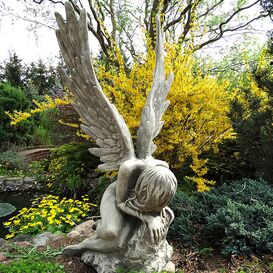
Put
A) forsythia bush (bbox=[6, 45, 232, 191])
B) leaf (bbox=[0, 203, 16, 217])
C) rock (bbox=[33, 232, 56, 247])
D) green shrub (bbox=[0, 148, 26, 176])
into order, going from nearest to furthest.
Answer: rock (bbox=[33, 232, 56, 247]) < forsythia bush (bbox=[6, 45, 232, 191]) < leaf (bbox=[0, 203, 16, 217]) < green shrub (bbox=[0, 148, 26, 176])

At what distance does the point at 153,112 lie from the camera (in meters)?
2.41

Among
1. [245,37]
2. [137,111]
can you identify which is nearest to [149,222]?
[137,111]

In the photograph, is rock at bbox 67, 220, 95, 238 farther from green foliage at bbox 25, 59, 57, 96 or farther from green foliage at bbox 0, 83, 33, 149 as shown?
green foliage at bbox 25, 59, 57, 96

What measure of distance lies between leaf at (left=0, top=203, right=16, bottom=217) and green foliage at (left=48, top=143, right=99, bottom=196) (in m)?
1.01

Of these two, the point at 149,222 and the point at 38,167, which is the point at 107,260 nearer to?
the point at 149,222

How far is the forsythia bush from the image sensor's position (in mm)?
4125

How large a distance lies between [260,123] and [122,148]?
245 cm

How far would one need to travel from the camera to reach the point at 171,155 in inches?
180

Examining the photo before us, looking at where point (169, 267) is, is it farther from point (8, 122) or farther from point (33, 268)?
point (8, 122)

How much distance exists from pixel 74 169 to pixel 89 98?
12.2 ft

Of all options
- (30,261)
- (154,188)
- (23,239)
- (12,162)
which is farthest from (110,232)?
(12,162)

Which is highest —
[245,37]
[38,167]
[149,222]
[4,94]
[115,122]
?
[245,37]

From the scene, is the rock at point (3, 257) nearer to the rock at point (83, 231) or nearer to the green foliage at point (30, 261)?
the green foliage at point (30, 261)

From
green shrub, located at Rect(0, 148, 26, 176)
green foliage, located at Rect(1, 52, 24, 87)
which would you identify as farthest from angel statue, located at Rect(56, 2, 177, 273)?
green foliage, located at Rect(1, 52, 24, 87)
